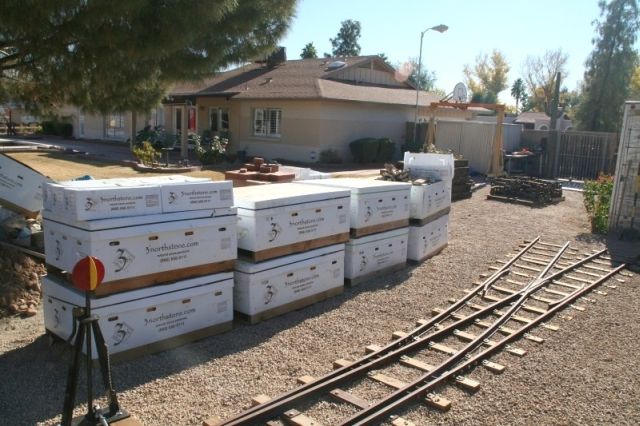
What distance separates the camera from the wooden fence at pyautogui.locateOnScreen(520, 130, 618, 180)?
2361 cm

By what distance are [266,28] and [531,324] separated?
6479 mm

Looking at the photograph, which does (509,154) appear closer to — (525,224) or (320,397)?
(525,224)

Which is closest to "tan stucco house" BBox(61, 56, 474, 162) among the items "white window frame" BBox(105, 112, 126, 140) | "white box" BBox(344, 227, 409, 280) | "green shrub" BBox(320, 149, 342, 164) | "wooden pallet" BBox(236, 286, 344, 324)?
"green shrub" BBox(320, 149, 342, 164)

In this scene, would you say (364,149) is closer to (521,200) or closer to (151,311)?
(521,200)

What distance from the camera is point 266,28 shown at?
983 cm

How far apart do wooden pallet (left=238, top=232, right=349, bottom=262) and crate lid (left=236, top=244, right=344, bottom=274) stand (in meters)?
0.05

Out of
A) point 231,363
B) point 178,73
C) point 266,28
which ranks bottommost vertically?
point 231,363

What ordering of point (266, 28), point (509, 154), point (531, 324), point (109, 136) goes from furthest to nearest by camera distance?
point (109, 136)
point (509, 154)
point (266, 28)
point (531, 324)

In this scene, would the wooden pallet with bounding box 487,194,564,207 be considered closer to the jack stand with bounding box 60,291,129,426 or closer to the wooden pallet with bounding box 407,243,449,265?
the wooden pallet with bounding box 407,243,449,265

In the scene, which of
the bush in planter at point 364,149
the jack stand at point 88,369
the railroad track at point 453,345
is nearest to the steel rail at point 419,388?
the railroad track at point 453,345

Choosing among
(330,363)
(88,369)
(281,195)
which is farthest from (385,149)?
(88,369)

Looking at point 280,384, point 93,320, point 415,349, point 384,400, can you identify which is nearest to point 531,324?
point 415,349

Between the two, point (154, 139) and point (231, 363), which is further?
point (154, 139)

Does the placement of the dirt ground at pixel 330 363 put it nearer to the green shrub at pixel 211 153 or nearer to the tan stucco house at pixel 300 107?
the green shrub at pixel 211 153
